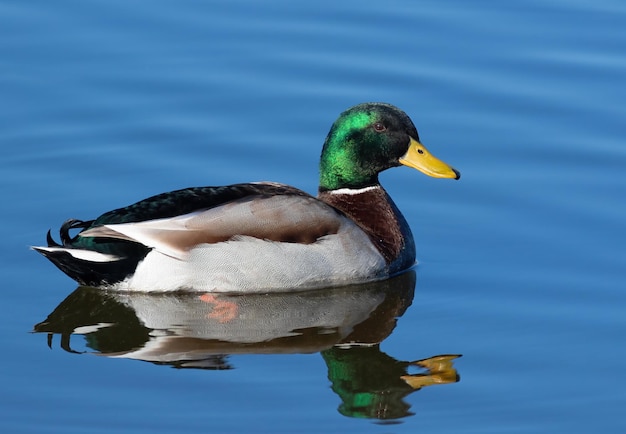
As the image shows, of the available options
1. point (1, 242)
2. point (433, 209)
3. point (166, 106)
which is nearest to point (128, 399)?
point (1, 242)

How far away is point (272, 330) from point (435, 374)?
1.38 meters

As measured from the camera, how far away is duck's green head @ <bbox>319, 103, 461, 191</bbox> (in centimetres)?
1102

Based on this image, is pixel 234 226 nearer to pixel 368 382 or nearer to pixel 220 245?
pixel 220 245

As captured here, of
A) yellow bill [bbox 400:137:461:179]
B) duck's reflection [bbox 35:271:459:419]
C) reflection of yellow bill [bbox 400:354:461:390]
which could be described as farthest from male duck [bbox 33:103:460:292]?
reflection of yellow bill [bbox 400:354:461:390]

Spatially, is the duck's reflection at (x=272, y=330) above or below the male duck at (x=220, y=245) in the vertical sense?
below

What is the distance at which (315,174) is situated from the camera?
12.3 meters

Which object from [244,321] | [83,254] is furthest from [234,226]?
[83,254]

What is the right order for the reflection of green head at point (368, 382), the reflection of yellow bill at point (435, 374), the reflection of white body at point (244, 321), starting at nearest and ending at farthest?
the reflection of green head at point (368, 382) < the reflection of yellow bill at point (435, 374) < the reflection of white body at point (244, 321)

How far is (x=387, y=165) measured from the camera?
36.9 ft

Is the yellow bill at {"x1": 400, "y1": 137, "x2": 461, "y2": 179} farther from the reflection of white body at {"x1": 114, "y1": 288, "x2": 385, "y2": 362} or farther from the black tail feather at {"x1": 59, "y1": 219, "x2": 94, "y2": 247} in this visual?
the black tail feather at {"x1": 59, "y1": 219, "x2": 94, "y2": 247}

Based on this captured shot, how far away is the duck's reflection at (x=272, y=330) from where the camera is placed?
354 inches

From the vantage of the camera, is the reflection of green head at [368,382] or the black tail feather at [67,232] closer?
the reflection of green head at [368,382]

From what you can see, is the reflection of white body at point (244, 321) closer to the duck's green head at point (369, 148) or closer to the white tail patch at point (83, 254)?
the white tail patch at point (83, 254)

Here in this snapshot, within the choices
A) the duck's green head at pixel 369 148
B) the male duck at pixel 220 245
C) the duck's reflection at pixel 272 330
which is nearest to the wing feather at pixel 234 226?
the male duck at pixel 220 245
